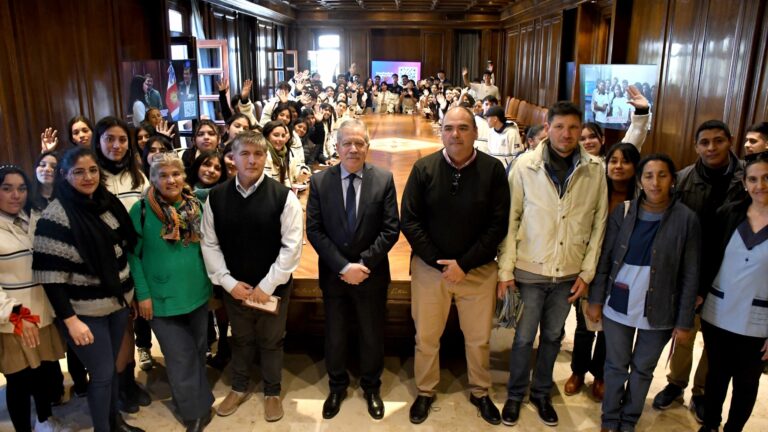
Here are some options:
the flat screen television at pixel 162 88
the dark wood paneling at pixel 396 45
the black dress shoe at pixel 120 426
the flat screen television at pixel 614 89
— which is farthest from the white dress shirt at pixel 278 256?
the dark wood paneling at pixel 396 45

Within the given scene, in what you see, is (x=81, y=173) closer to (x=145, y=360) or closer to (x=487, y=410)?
(x=145, y=360)

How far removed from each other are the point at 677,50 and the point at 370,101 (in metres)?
9.77

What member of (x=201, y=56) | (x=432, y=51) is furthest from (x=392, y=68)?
(x=201, y=56)

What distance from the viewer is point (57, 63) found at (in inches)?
198

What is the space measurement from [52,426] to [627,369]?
2.91m

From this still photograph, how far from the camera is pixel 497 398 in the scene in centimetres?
316

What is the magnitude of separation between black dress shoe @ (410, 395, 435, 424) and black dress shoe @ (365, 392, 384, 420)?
0.54 feet

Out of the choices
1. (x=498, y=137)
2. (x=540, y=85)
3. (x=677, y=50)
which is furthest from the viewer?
(x=540, y=85)

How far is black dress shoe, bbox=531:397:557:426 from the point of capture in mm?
2871

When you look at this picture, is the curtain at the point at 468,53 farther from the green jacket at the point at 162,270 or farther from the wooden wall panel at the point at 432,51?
the green jacket at the point at 162,270

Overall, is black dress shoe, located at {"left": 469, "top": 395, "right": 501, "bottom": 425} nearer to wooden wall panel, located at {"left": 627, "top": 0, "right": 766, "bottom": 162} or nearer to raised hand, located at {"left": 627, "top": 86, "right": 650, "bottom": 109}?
raised hand, located at {"left": 627, "top": 86, "right": 650, "bottom": 109}

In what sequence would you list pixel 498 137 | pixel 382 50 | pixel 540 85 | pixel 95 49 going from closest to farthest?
pixel 498 137 → pixel 95 49 → pixel 540 85 → pixel 382 50

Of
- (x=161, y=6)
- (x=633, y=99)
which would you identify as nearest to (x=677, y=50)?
(x=633, y=99)

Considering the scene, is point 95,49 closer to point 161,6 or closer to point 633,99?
point 161,6
